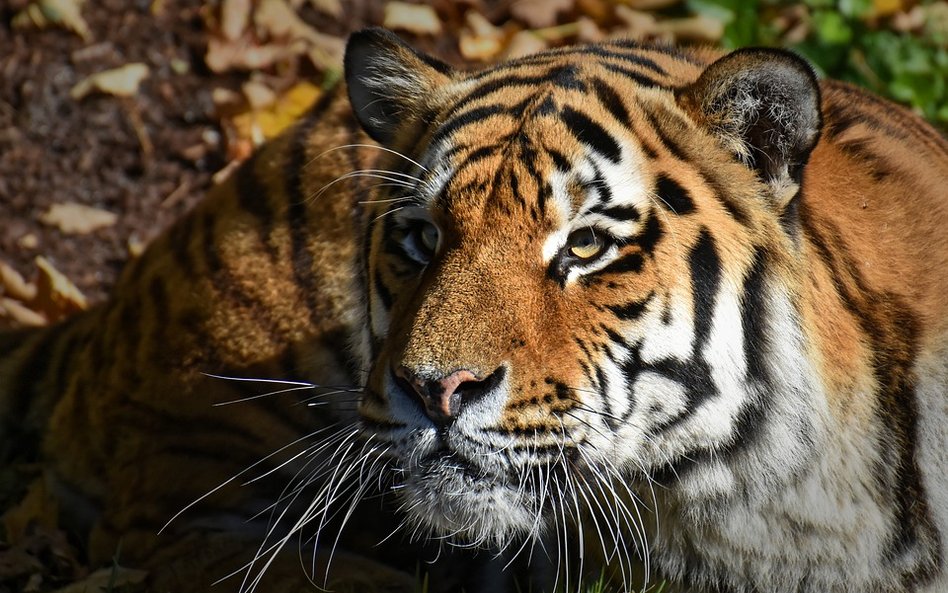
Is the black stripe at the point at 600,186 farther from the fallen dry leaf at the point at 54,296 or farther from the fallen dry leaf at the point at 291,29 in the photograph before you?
the fallen dry leaf at the point at 291,29

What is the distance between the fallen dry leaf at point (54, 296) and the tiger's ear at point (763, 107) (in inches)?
114

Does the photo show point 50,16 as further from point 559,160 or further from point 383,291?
point 559,160

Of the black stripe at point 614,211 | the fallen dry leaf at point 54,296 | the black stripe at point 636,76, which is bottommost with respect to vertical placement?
the fallen dry leaf at point 54,296

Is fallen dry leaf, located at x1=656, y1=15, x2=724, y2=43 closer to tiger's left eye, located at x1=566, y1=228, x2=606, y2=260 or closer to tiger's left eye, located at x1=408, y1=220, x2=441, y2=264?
tiger's left eye, located at x1=408, y1=220, x2=441, y2=264

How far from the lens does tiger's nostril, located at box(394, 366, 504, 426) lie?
2.03 meters

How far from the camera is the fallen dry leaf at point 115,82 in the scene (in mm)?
4797

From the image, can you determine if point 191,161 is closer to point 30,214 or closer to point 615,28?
point 30,214

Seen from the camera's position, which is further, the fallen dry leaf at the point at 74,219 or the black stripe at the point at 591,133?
the fallen dry leaf at the point at 74,219

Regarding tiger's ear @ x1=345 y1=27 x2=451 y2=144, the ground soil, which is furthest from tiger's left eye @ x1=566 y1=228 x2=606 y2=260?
the ground soil

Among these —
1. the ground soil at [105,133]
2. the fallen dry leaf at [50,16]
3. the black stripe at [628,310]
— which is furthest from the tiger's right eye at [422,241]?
the fallen dry leaf at [50,16]

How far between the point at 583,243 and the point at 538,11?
3157 millimetres

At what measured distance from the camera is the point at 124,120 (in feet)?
15.8

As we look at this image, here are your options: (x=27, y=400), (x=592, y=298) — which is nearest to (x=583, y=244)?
(x=592, y=298)

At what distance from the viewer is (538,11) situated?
5.13 metres
